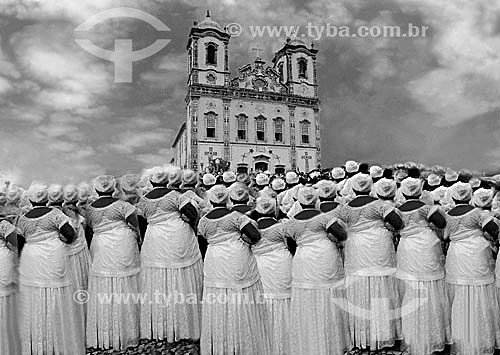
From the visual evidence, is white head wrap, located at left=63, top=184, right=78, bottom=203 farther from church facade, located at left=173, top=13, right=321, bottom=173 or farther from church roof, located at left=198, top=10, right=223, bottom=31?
church roof, located at left=198, top=10, right=223, bottom=31

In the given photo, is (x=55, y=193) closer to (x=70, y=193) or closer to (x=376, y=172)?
(x=70, y=193)

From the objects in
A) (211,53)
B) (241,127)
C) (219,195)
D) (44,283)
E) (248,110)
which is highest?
(211,53)

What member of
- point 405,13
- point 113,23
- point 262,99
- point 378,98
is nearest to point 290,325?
point 113,23

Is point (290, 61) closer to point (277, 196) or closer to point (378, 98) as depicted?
point (378, 98)

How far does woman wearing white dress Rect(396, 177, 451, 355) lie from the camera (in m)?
4.36

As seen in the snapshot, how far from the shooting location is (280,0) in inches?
800

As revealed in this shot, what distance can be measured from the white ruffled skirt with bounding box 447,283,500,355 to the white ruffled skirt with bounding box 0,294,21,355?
4066 millimetres

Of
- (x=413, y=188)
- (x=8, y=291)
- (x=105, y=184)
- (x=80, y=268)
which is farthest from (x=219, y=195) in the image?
(x=8, y=291)

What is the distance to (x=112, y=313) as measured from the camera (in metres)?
4.25

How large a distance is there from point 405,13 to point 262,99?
15.3 metres

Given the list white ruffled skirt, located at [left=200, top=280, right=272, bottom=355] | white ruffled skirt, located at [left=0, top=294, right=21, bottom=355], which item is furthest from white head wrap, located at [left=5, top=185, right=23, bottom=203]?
white ruffled skirt, located at [left=200, top=280, right=272, bottom=355]

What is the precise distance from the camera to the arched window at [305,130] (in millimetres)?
31477

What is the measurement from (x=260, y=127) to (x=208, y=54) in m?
5.83

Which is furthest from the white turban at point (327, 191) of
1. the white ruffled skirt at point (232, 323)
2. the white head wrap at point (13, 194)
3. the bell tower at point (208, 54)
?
the bell tower at point (208, 54)
